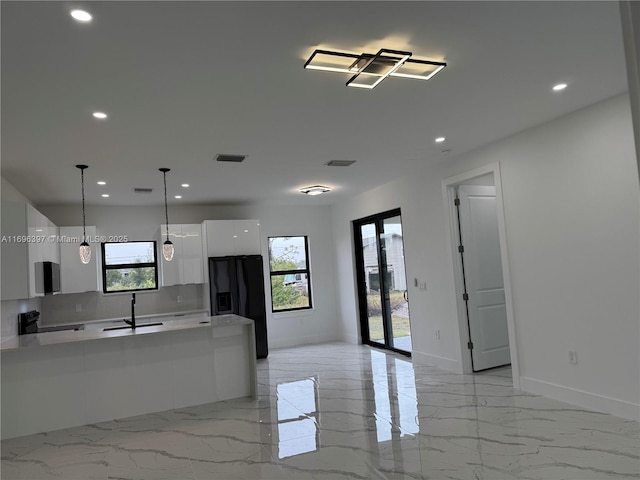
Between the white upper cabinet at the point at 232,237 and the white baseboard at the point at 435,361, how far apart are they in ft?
10.1

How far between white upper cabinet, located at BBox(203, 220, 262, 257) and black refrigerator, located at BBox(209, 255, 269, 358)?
0.41ft

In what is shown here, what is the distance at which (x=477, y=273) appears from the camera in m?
5.66

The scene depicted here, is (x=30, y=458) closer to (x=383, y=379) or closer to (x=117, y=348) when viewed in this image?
(x=117, y=348)

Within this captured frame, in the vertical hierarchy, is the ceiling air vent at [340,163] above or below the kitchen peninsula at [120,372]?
above

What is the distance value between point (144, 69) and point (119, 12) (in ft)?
2.00

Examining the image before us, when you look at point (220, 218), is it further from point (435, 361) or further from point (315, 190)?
point (435, 361)

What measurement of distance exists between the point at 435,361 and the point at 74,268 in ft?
17.6

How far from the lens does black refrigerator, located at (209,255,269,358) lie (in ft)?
23.5

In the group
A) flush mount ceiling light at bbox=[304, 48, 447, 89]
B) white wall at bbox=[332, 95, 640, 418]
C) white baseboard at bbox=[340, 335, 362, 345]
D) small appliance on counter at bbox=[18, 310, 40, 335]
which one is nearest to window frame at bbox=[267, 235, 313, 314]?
white baseboard at bbox=[340, 335, 362, 345]

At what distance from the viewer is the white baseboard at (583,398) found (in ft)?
12.1

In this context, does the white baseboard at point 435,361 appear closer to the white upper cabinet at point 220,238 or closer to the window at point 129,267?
the white upper cabinet at point 220,238

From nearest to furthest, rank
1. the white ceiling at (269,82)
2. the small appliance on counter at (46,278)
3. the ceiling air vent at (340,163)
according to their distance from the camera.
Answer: the white ceiling at (269,82) < the small appliance on counter at (46,278) < the ceiling air vent at (340,163)

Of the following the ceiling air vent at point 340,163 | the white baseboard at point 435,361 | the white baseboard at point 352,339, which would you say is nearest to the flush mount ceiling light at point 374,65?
the ceiling air vent at point 340,163

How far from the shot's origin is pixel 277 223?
832cm
